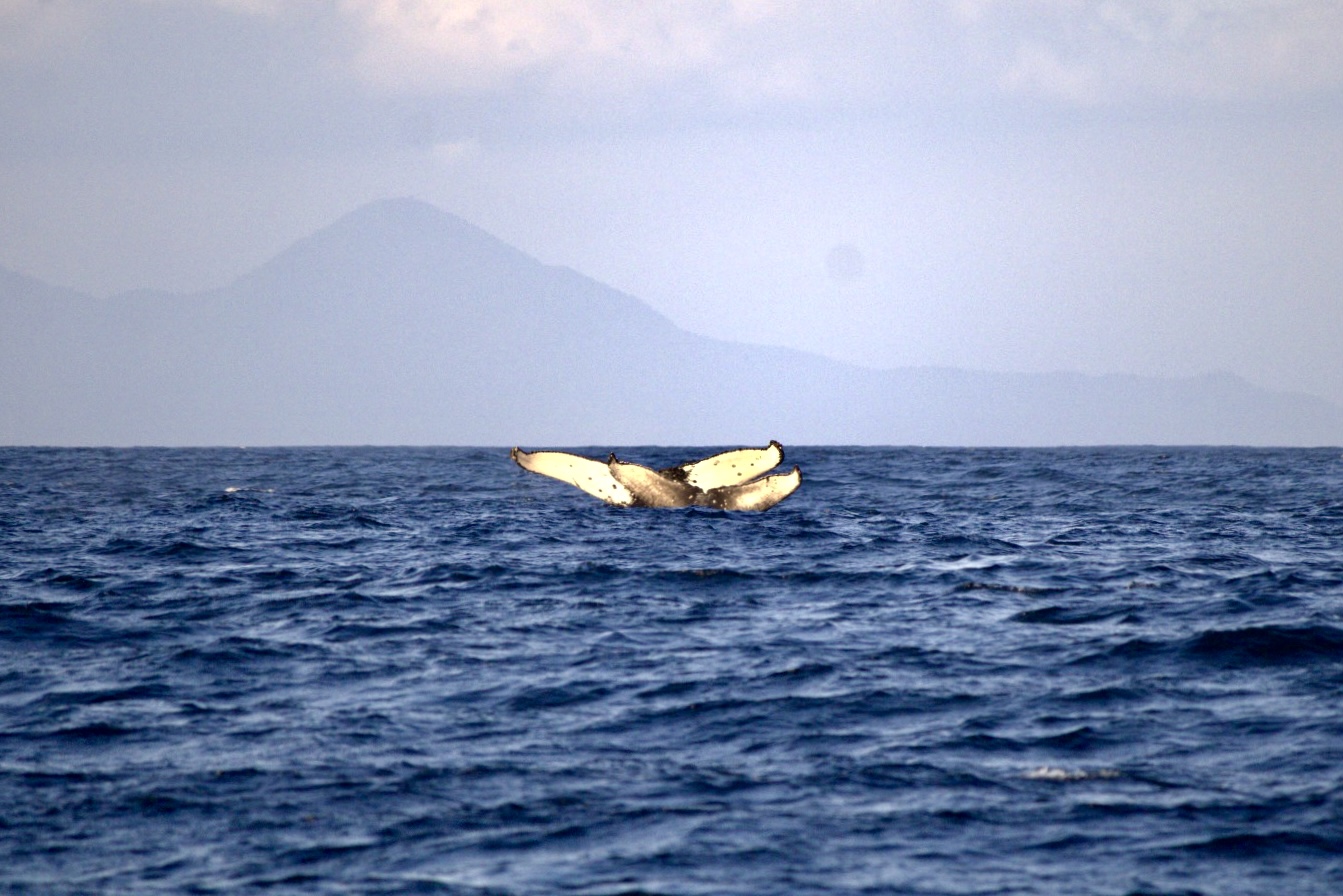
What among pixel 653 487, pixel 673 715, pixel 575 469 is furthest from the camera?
pixel 653 487

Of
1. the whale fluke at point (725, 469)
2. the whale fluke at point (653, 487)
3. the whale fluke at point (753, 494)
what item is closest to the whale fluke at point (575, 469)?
the whale fluke at point (653, 487)

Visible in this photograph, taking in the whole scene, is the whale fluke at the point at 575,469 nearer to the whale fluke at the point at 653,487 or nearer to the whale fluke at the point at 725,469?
the whale fluke at the point at 653,487

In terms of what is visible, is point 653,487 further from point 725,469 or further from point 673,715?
point 673,715

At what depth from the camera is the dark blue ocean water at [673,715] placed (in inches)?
332

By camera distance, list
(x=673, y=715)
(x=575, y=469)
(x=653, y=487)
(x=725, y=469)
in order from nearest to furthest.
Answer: (x=673, y=715)
(x=575, y=469)
(x=725, y=469)
(x=653, y=487)

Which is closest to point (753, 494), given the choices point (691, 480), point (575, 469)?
point (691, 480)

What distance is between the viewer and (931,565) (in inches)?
821

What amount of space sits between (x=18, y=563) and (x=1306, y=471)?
44.1m

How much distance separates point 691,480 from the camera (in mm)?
27172

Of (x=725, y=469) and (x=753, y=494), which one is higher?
(x=725, y=469)

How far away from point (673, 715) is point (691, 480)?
15570 millimetres

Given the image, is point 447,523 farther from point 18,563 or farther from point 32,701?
point 32,701

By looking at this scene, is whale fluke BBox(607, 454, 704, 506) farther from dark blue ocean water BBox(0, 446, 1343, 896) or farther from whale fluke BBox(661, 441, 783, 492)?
dark blue ocean water BBox(0, 446, 1343, 896)

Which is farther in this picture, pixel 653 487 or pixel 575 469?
pixel 653 487
